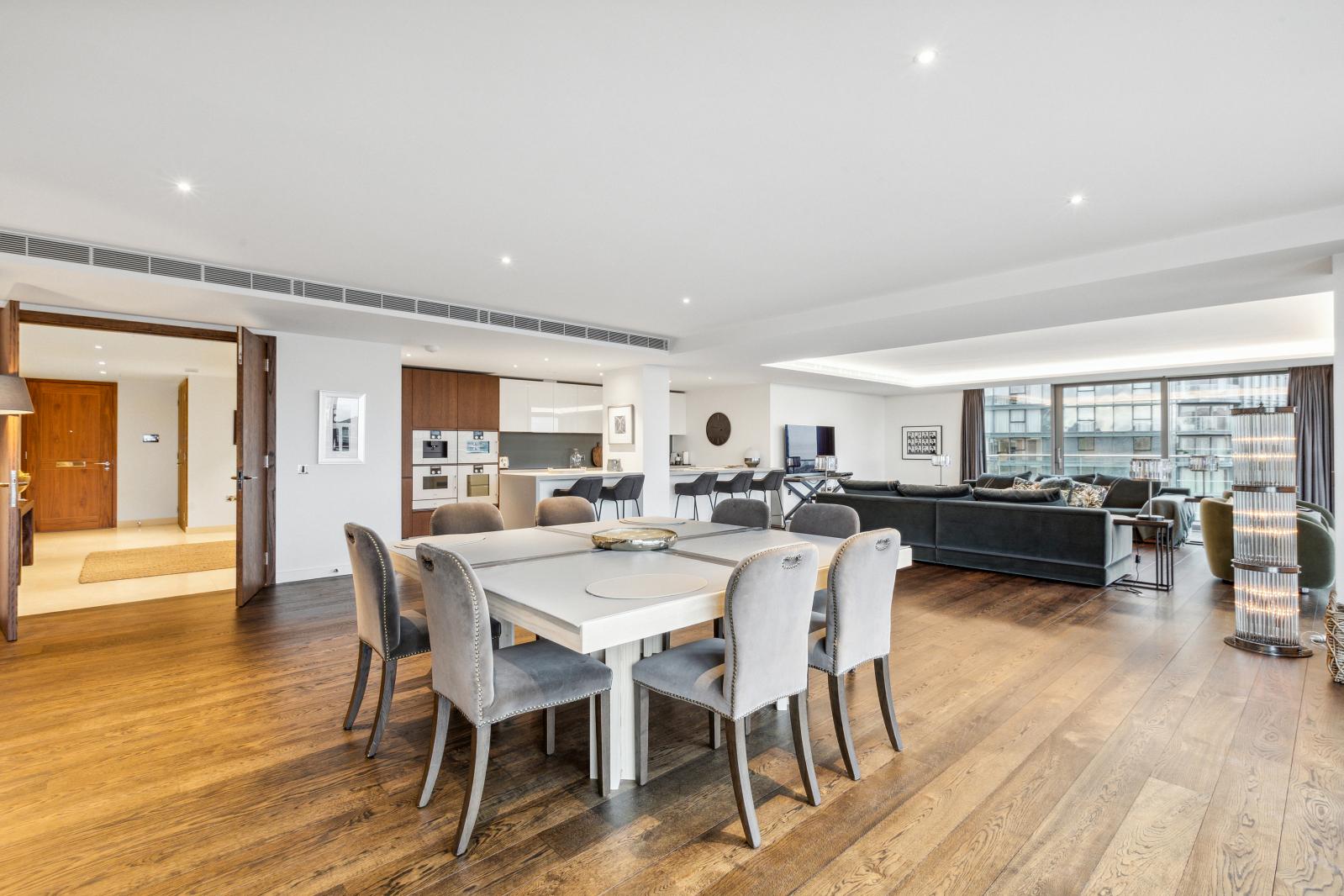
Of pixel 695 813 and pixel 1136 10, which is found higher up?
pixel 1136 10

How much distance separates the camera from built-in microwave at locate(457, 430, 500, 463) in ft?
27.6

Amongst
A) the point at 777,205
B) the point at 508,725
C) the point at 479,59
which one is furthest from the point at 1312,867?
the point at 479,59

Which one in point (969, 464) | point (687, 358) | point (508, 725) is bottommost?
point (508, 725)

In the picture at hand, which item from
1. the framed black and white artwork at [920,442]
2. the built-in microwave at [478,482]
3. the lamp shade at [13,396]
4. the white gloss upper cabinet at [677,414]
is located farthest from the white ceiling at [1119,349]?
the lamp shade at [13,396]

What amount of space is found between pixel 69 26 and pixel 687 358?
18.4ft

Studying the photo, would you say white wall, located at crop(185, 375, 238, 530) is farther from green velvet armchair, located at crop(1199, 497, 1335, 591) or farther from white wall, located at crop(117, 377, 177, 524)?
green velvet armchair, located at crop(1199, 497, 1335, 591)

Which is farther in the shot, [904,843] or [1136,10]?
[904,843]

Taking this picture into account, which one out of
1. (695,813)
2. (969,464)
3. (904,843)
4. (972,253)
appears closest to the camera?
(904,843)

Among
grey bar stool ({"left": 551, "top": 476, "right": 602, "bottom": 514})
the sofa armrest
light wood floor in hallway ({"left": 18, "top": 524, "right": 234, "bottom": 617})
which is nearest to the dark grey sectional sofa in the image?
the sofa armrest

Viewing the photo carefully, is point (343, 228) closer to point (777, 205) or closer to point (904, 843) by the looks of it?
point (777, 205)

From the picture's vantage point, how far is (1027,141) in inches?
98.6

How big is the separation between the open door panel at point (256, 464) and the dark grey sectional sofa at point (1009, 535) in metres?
5.38

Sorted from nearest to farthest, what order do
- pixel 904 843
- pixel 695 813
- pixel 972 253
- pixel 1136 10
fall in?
pixel 1136 10 < pixel 904 843 < pixel 695 813 < pixel 972 253

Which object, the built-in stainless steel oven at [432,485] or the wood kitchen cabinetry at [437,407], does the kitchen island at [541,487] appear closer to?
the built-in stainless steel oven at [432,485]
